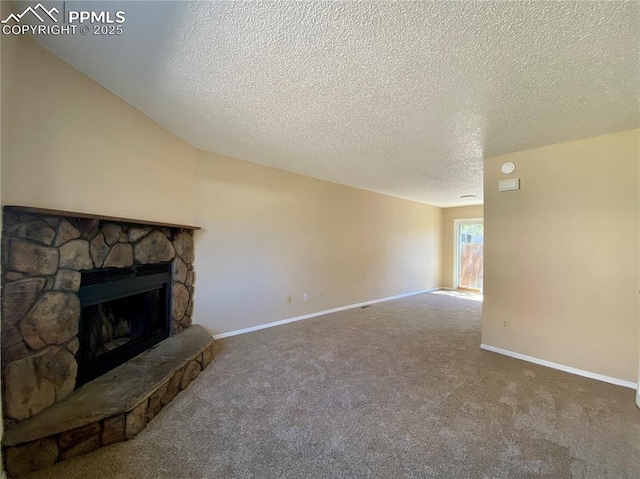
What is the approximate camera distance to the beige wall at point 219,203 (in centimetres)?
162

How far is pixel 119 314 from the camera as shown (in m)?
2.39

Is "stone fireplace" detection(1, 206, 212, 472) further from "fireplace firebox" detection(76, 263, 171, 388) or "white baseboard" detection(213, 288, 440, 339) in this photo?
"white baseboard" detection(213, 288, 440, 339)

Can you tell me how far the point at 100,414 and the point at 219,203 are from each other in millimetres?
2428

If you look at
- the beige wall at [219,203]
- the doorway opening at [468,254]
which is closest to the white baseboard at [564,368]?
the beige wall at [219,203]

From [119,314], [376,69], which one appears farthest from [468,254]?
[119,314]

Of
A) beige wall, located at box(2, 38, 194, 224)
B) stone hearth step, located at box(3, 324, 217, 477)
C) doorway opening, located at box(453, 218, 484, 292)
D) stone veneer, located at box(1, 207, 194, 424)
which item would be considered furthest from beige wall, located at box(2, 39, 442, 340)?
stone hearth step, located at box(3, 324, 217, 477)

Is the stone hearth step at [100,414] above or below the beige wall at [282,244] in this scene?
below

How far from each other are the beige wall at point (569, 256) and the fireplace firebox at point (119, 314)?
3.77m

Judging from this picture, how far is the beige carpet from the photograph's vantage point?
144 cm

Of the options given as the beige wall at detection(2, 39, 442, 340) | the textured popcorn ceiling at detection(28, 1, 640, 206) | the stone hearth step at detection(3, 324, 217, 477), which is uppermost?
the textured popcorn ceiling at detection(28, 1, 640, 206)

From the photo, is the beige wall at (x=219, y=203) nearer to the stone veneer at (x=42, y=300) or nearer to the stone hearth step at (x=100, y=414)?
the stone veneer at (x=42, y=300)

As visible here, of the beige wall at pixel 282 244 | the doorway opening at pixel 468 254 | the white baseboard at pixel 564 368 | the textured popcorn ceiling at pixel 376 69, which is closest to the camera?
the textured popcorn ceiling at pixel 376 69

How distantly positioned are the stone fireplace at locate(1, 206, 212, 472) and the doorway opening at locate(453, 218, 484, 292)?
6743mm

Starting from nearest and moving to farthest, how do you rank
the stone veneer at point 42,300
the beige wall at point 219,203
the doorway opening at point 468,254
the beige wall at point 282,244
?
the stone veneer at point 42,300 < the beige wall at point 219,203 < the beige wall at point 282,244 < the doorway opening at point 468,254
